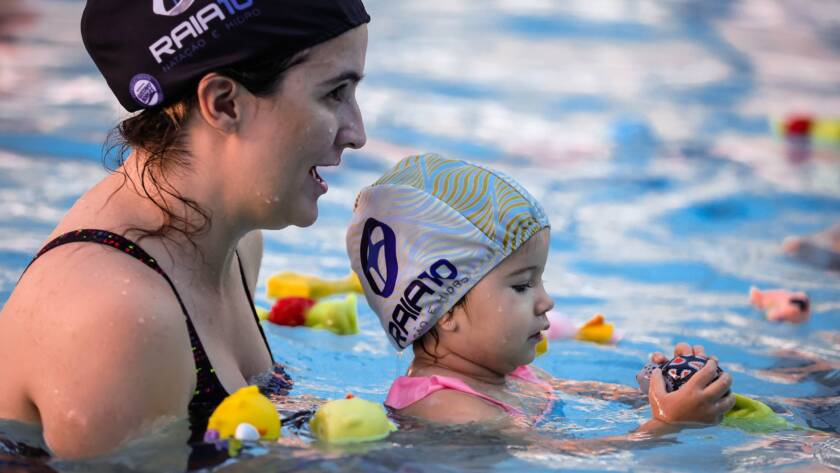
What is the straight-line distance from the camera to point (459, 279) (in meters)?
3.68

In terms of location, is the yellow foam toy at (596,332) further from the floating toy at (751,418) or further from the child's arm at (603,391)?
the floating toy at (751,418)

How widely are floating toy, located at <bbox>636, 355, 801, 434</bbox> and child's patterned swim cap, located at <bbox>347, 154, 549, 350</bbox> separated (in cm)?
63

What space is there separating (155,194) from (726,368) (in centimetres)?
307

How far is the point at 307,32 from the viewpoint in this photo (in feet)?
10.1

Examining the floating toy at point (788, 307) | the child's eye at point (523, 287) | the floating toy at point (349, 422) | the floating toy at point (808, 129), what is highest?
the floating toy at point (808, 129)

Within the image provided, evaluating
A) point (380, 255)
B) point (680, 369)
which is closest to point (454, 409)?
point (380, 255)

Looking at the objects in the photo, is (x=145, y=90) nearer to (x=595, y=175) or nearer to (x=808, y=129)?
(x=595, y=175)

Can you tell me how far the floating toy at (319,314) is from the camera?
17.3ft

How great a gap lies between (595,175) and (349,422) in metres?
6.77

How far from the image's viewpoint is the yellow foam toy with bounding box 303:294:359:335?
17.3 ft

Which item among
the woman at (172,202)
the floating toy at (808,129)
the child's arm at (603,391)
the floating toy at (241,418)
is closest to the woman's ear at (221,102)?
the woman at (172,202)

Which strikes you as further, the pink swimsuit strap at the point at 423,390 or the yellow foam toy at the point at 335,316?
the yellow foam toy at the point at 335,316

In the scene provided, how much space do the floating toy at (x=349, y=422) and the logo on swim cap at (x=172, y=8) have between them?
1.19 metres

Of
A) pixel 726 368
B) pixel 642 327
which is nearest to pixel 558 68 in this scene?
pixel 642 327
